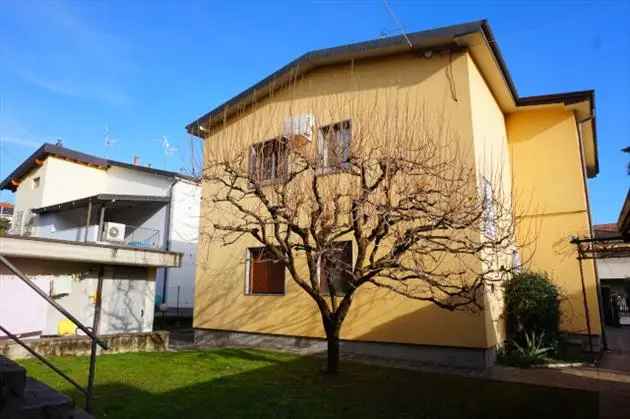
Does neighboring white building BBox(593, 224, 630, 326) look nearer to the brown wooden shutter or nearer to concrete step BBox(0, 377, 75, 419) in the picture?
the brown wooden shutter

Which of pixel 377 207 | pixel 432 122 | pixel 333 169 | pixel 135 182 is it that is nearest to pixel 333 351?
pixel 377 207

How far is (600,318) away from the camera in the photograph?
38.4 feet

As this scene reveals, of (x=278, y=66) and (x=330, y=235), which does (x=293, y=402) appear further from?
(x=278, y=66)

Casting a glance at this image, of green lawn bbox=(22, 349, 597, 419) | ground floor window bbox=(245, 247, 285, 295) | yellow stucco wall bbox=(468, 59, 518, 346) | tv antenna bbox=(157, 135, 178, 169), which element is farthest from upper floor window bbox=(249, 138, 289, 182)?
yellow stucco wall bbox=(468, 59, 518, 346)

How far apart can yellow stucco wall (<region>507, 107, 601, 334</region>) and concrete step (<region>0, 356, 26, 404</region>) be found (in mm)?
11929

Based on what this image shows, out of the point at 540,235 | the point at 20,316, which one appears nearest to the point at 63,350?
the point at 20,316

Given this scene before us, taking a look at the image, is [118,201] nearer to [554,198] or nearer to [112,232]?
[112,232]

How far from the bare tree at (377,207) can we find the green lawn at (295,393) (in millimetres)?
1135

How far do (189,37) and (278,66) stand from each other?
2520 millimetres

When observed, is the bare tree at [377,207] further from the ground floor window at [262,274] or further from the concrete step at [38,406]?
the concrete step at [38,406]

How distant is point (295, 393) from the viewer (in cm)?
651

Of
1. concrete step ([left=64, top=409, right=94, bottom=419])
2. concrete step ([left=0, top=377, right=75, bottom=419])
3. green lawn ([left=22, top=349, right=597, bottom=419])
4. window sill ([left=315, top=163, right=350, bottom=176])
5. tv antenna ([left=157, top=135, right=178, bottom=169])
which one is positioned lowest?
green lawn ([left=22, top=349, right=597, bottom=419])

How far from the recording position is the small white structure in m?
11.3

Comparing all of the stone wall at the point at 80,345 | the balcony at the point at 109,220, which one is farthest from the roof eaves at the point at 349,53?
the balcony at the point at 109,220
